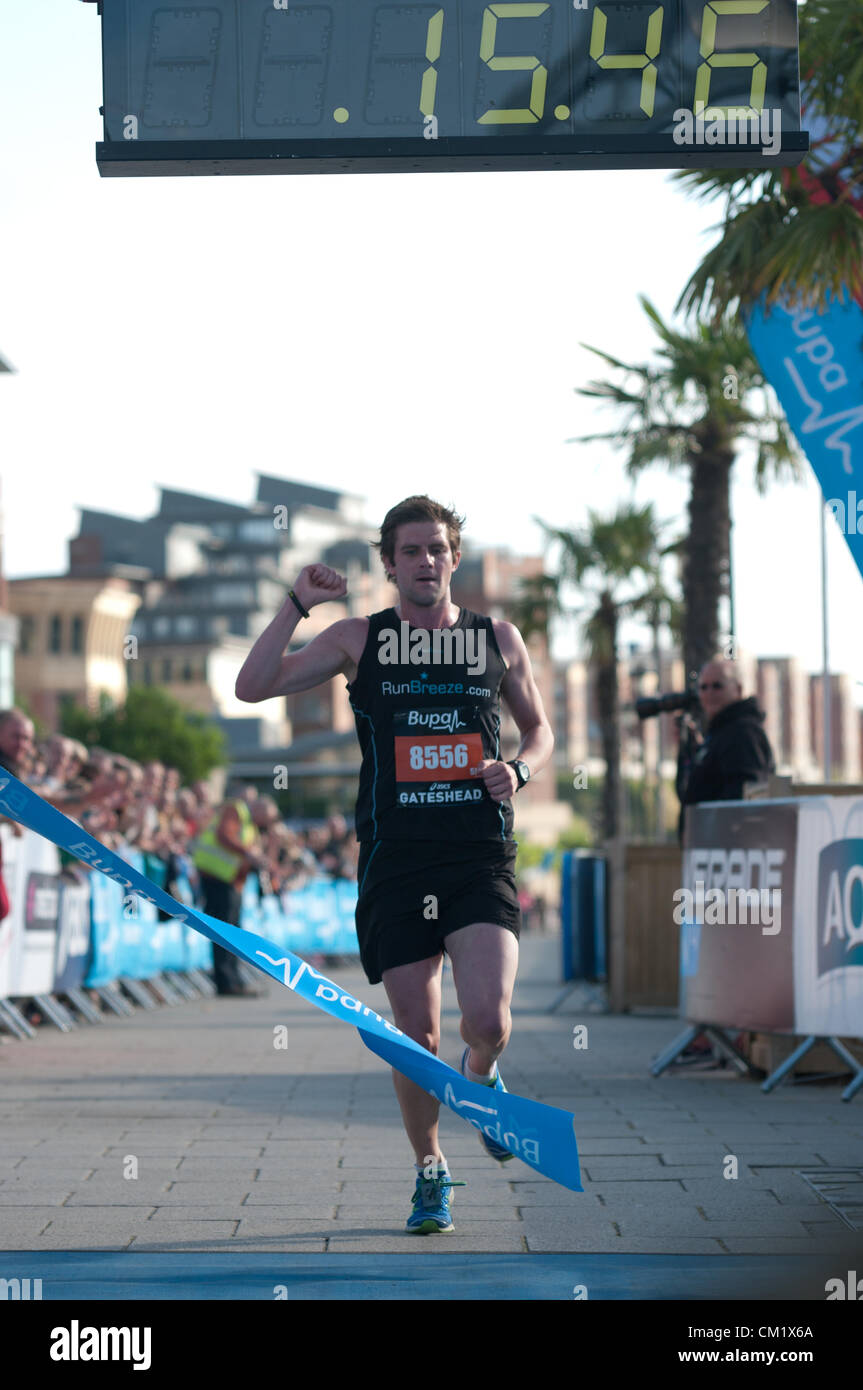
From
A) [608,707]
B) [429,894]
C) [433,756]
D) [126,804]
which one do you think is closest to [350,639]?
[433,756]

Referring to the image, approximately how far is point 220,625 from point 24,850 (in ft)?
436

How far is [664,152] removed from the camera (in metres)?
6.64

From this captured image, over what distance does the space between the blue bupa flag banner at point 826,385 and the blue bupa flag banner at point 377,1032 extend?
245 inches

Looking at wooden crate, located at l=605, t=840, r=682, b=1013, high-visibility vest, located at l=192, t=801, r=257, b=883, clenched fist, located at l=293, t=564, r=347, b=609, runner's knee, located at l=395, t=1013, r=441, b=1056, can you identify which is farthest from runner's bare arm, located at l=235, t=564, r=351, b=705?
high-visibility vest, located at l=192, t=801, r=257, b=883

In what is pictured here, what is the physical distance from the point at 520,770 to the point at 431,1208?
1.25 meters

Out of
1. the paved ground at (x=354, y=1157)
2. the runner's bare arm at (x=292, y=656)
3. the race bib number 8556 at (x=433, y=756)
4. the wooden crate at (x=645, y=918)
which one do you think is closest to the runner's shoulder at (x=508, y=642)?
the race bib number 8556 at (x=433, y=756)

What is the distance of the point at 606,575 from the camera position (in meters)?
36.1

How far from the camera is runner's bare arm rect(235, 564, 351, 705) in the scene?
5.42 meters

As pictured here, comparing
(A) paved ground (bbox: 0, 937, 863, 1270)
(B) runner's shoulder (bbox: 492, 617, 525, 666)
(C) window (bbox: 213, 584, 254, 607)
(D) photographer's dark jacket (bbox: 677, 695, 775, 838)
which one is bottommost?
(A) paved ground (bbox: 0, 937, 863, 1270)

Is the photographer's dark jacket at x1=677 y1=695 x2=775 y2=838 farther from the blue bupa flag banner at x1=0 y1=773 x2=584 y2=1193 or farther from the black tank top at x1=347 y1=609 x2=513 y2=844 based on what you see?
the blue bupa flag banner at x1=0 y1=773 x2=584 y2=1193

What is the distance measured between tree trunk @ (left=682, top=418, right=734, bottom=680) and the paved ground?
957 centimetres

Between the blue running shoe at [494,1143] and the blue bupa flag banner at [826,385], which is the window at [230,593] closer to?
the blue bupa flag banner at [826,385]

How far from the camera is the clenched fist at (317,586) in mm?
5410

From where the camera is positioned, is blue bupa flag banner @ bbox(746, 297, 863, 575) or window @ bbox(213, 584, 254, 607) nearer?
blue bupa flag banner @ bbox(746, 297, 863, 575)
